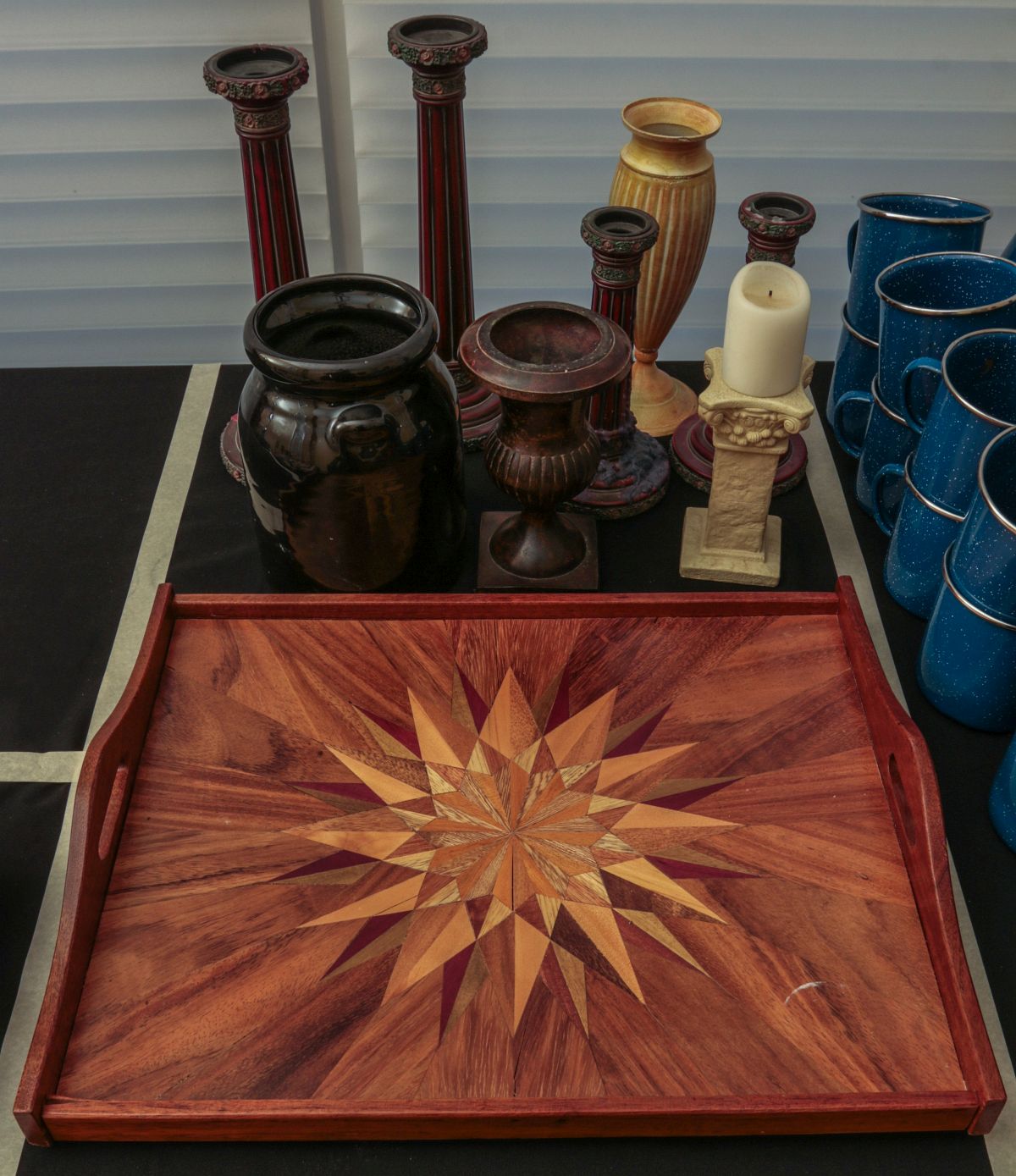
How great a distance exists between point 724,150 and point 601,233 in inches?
23.9

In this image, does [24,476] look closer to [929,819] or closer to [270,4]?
[270,4]

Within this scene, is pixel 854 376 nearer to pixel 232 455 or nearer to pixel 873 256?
pixel 873 256

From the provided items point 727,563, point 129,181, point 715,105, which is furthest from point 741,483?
point 129,181

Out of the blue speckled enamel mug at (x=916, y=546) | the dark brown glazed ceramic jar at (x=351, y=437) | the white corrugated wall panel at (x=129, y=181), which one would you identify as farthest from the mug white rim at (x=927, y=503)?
the white corrugated wall panel at (x=129, y=181)

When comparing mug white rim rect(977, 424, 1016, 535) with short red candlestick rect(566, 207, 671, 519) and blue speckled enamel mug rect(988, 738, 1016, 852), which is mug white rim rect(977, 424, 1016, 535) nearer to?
blue speckled enamel mug rect(988, 738, 1016, 852)

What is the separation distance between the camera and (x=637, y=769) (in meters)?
0.74

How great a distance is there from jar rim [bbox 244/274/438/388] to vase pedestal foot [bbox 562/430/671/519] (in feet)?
0.70

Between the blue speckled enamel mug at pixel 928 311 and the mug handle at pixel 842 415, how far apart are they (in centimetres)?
9

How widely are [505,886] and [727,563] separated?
Answer: 357mm

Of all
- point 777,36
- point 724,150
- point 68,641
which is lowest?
point 68,641

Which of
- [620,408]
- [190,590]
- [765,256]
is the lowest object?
[190,590]

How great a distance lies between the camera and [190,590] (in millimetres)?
920

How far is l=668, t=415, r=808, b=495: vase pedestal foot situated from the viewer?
3.28ft

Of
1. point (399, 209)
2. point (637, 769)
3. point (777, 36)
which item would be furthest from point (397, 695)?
point (777, 36)
